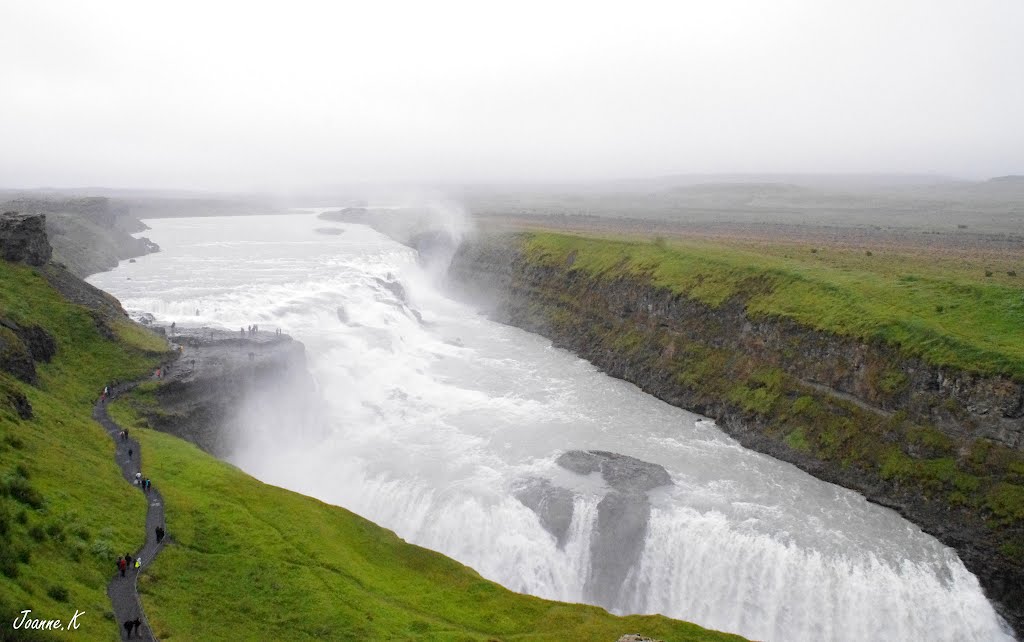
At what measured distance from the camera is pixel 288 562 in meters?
30.6

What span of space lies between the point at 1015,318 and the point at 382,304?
64925 millimetres

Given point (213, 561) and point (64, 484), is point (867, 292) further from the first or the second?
point (64, 484)

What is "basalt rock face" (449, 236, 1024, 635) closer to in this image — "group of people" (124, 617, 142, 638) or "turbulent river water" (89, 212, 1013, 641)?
"turbulent river water" (89, 212, 1013, 641)

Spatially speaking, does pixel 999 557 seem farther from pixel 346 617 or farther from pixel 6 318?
pixel 6 318

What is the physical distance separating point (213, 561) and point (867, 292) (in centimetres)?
5361

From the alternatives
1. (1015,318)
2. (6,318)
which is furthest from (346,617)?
(1015,318)

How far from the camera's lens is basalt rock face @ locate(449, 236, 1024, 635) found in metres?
39.9

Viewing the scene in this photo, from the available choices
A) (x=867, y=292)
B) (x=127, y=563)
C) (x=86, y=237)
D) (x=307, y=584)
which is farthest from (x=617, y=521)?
(x=86, y=237)

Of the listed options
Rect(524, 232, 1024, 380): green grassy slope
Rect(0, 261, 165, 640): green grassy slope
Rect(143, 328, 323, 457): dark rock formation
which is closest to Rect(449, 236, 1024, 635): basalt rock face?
Rect(524, 232, 1024, 380): green grassy slope

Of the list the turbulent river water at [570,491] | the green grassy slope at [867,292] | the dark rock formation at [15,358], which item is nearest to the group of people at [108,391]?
the dark rock formation at [15,358]

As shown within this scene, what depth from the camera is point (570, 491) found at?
142 feet

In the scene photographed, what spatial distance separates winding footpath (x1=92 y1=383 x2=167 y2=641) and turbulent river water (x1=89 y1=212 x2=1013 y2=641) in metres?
9.56

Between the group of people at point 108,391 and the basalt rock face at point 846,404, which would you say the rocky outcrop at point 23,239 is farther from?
the basalt rock face at point 846,404

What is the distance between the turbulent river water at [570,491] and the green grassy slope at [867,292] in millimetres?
12127
